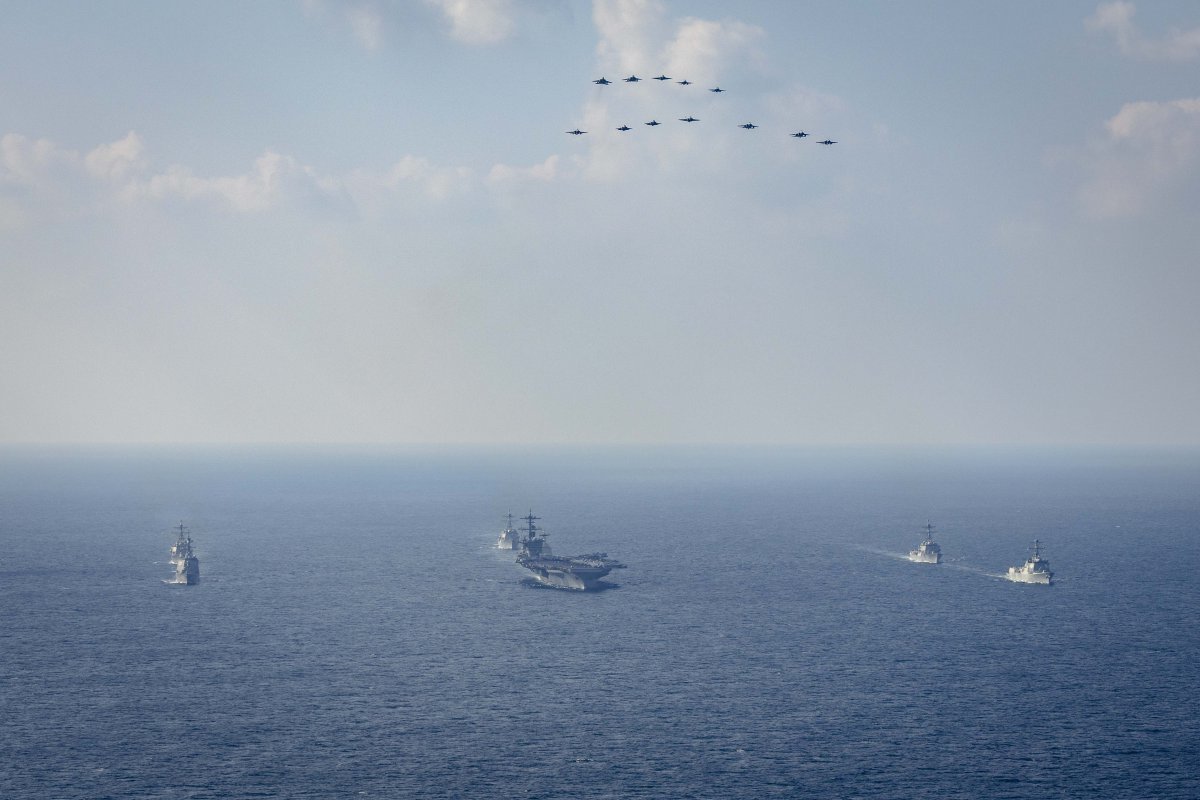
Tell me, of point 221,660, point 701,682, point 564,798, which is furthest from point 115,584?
point 564,798

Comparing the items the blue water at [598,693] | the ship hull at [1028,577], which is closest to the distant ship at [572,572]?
the blue water at [598,693]

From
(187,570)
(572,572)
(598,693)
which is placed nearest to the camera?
(598,693)

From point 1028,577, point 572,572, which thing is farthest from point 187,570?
point 1028,577

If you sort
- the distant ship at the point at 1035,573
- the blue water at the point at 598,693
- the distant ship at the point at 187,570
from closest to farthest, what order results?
the blue water at the point at 598,693 → the distant ship at the point at 187,570 → the distant ship at the point at 1035,573

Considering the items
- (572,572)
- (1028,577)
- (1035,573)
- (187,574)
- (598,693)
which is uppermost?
(187,574)

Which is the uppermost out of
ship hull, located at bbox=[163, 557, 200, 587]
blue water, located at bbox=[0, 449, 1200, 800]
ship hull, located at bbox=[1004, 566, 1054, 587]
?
ship hull, located at bbox=[163, 557, 200, 587]

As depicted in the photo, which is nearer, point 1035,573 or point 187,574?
point 187,574

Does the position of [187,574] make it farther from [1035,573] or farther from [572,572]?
[1035,573]

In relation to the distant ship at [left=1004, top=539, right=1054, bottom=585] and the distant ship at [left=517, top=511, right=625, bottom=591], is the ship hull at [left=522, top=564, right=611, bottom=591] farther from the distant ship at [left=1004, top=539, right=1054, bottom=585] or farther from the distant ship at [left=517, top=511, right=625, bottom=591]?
the distant ship at [left=1004, top=539, right=1054, bottom=585]

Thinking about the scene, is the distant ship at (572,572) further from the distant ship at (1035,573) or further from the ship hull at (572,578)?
the distant ship at (1035,573)

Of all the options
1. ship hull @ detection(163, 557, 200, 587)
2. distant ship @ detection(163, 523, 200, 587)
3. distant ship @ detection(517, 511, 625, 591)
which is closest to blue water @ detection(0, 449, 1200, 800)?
ship hull @ detection(163, 557, 200, 587)

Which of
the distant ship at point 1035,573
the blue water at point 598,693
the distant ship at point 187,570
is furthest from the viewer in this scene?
the distant ship at point 1035,573
